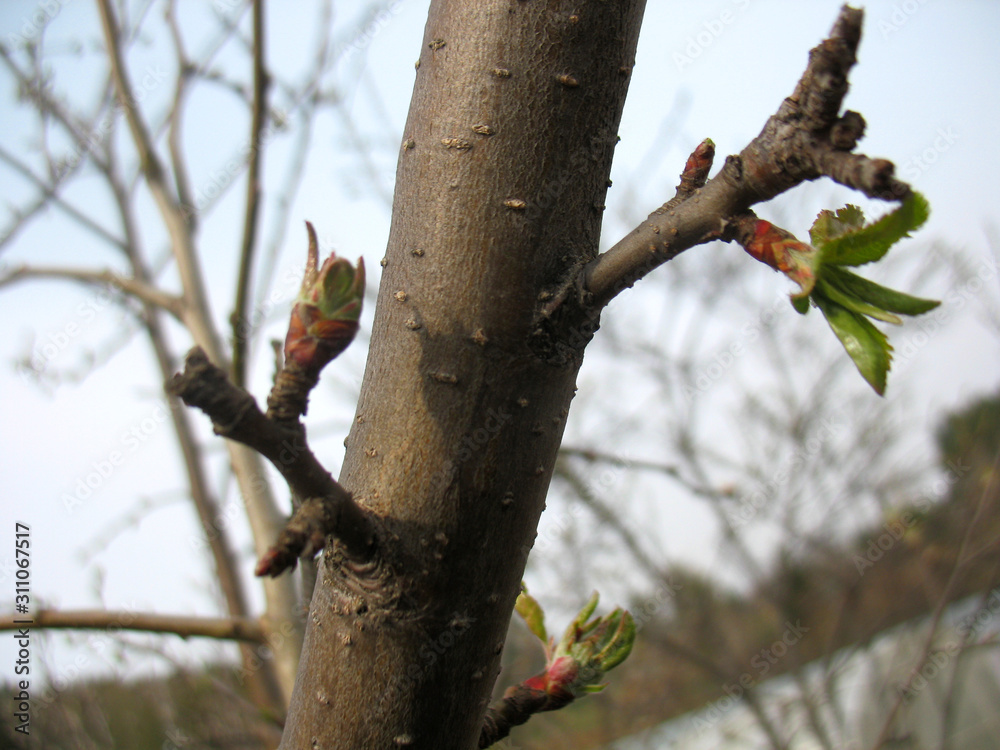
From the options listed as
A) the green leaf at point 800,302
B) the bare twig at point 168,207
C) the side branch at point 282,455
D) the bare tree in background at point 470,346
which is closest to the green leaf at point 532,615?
the bare tree in background at point 470,346

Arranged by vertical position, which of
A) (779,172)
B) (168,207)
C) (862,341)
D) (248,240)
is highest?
(168,207)

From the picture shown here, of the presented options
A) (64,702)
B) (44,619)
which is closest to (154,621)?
(44,619)

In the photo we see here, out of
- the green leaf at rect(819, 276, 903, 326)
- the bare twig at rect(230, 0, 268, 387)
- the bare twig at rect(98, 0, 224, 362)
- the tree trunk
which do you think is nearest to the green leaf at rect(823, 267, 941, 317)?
the green leaf at rect(819, 276, 903, 326)

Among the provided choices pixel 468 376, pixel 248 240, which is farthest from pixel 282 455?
pixel 248 240

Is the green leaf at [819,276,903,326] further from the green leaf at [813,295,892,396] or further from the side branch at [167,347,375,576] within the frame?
the side branch at [167,347,375,576]

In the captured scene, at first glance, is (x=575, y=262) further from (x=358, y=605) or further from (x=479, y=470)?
(x=358, y=605)

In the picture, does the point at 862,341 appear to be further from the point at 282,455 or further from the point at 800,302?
the point at 282,455
